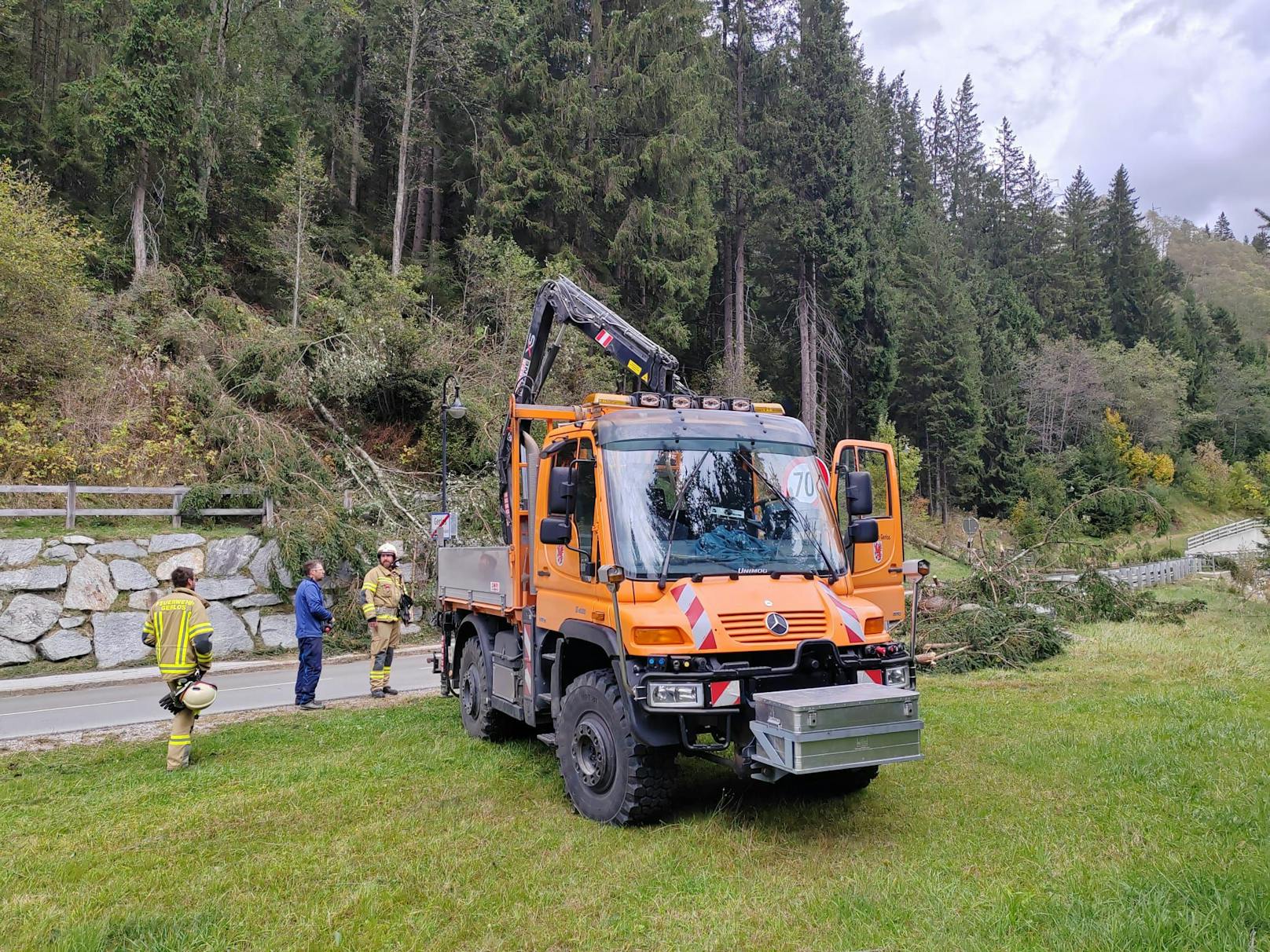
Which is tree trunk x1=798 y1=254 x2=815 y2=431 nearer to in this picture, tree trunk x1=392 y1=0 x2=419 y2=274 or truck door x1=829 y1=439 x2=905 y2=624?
tree trunk x1=392 y1=0 x2=419 y2=274

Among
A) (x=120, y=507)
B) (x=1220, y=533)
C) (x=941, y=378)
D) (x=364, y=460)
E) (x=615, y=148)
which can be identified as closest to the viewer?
(x=120, y=507)

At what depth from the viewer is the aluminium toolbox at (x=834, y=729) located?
16.3 feet

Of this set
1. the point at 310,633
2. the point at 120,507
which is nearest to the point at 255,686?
the point at 310,633

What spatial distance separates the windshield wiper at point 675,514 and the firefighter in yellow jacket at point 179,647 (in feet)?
15.4

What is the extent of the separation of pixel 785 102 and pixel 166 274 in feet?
85.4

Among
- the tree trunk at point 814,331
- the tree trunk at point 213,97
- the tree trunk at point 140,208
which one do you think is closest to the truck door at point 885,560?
the tree trunk at point 140,208

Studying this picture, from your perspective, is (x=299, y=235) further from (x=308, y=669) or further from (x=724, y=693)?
(x=724, y=693)

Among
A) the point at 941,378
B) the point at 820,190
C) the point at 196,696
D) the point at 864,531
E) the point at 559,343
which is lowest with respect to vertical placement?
the point at 196,696

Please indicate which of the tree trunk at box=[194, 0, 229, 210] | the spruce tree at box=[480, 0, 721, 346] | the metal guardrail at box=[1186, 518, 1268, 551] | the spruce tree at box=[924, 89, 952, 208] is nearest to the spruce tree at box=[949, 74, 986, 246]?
the spruce tree at box=[924, 89, 952, 208]

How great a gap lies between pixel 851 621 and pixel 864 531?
1076 mm

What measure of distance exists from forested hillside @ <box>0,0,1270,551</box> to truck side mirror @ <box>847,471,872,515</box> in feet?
46.1

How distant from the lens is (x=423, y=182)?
3092 cm

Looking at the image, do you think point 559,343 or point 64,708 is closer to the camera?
point 559,343

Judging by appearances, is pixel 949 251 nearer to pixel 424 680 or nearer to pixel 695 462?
pixel 424 680
